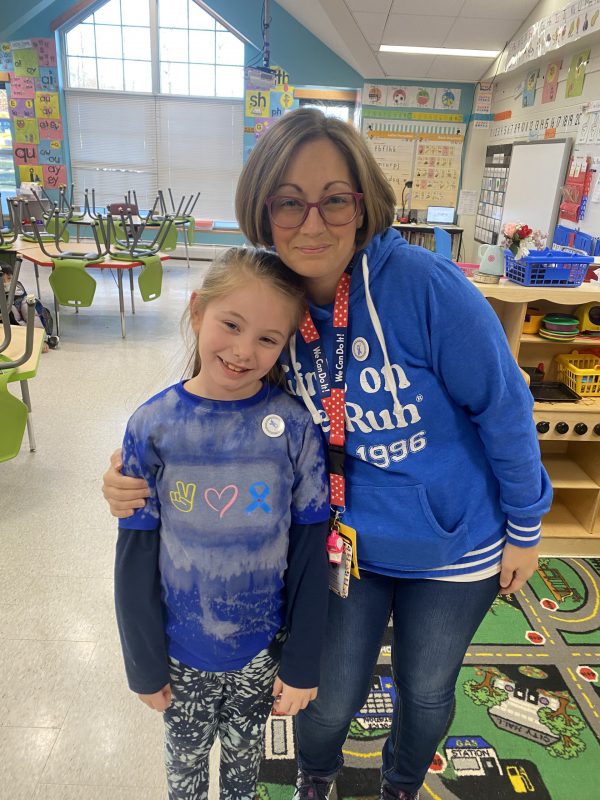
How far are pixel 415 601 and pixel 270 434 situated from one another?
44 cm

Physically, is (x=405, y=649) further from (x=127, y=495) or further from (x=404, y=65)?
(x=404, y=65)

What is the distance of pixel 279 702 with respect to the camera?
1.02 m

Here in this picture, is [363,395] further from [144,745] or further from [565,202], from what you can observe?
[565,202]

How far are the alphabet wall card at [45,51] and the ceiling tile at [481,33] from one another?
6.14 meters

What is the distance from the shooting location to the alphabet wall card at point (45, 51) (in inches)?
347

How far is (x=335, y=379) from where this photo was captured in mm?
989

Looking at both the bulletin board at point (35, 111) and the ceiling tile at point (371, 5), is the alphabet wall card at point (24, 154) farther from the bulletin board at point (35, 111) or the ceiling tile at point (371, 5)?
the ceiling tile at point (371, 5)

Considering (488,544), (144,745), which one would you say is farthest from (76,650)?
(488,544)

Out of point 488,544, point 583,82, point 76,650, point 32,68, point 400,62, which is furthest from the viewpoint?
point 32,68

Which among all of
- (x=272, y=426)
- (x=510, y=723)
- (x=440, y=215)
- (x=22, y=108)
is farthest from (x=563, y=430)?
(x=22, y=108)

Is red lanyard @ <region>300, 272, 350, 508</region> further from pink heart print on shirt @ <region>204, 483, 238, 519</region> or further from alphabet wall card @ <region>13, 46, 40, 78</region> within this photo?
alphabet wall card @ <region>13, 46, 40, 78</region>

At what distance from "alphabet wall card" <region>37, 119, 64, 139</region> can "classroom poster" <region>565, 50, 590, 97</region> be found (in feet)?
25.2

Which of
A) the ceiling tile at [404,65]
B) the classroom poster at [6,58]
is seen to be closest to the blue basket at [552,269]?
the ceiling tile at [404,65]

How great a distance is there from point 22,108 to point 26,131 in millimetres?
330
